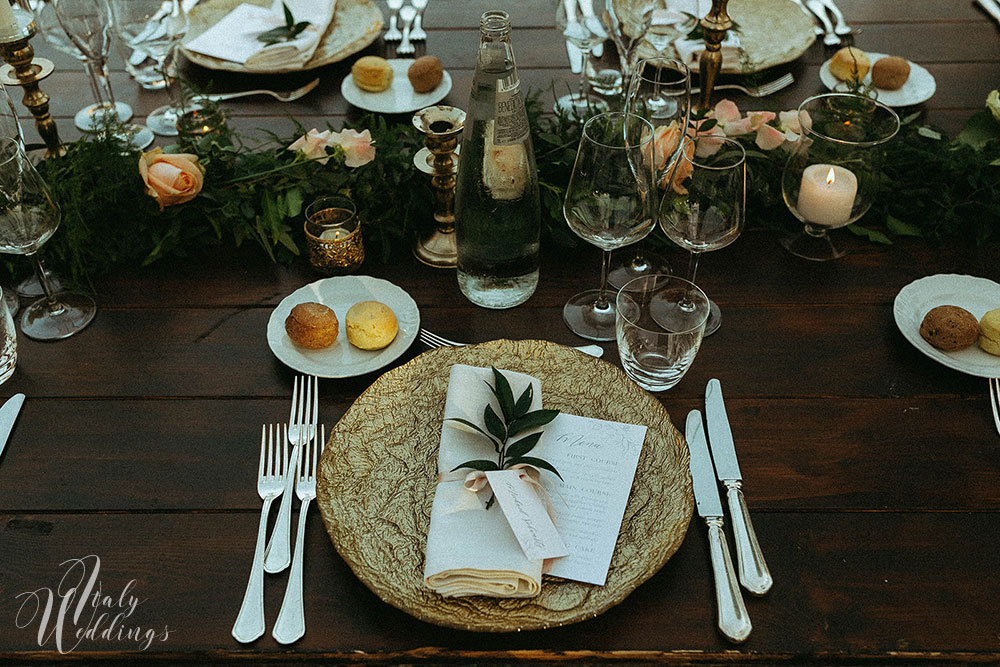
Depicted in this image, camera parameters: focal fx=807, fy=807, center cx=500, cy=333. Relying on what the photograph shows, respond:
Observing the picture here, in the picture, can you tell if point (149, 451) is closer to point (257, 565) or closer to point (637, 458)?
point (257, 565)

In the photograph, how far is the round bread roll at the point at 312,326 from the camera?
103 centimetres

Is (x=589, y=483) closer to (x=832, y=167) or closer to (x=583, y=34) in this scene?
(x=832, y=167)

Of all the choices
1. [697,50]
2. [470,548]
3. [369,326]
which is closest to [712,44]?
[697,50]

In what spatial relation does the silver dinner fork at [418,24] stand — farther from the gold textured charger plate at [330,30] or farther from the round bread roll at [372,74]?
the round bread roll at [372,74]

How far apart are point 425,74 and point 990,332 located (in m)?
1.04

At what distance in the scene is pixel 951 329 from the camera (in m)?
1.02

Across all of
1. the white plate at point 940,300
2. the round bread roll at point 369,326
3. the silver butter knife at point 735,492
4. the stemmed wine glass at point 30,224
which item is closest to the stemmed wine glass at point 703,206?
the silver butter knife at point 735,492

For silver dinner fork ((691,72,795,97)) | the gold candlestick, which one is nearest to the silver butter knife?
the gold candlestick

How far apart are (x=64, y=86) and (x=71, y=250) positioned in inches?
26.8

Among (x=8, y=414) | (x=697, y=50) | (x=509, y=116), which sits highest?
(x=509, y=116)

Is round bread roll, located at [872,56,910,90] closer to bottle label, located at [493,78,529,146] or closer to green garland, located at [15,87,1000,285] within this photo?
green garland, located at [15,87,1000,285]

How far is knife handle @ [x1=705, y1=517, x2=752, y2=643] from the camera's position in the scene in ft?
2.48

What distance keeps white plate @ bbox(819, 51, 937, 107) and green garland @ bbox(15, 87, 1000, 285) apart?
0.24 meters

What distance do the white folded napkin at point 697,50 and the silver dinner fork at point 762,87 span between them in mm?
58
